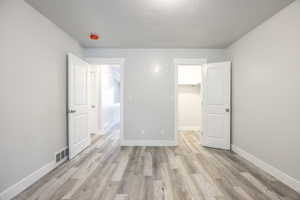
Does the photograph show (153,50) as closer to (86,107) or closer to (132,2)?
(132,2)

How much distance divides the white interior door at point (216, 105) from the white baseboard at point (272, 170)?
49 cm

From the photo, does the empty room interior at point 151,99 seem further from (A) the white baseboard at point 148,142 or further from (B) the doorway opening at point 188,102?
(B) the doorway opening at point 188,102

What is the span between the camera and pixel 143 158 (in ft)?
9.46

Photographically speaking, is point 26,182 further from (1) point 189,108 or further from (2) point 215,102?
(1) point 189,108

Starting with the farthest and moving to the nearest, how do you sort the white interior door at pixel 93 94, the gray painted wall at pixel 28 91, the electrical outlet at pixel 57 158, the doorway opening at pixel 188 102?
the doorway opening at pixel 188 102 < the white interior door at pixel 93 94 < the electrical outlet at pixel 57 158 < the gray painted wall at pixel 28 91

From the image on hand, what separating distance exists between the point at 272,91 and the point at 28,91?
144 inches

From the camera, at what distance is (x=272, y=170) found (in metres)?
2.23

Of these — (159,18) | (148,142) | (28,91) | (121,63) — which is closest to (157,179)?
(148,142)

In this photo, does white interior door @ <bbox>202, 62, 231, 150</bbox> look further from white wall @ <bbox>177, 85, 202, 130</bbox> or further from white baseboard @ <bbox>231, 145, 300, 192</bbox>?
white wall @ <bbox>177, 85, 202, 130</bbox>

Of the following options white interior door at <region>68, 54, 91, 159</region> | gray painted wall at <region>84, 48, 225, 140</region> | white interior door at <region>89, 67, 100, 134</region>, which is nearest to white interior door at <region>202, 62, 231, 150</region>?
gray painted wall at <region>84, 48, 225, 140</region>

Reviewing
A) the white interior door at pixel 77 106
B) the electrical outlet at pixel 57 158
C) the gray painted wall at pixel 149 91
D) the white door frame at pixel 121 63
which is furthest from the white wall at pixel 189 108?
the electrical outlet at pixel 57 158

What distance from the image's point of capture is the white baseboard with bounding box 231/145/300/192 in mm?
1896

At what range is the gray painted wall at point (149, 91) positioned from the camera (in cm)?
367

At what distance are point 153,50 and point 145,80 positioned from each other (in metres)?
0.80
